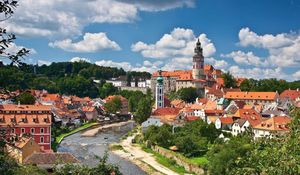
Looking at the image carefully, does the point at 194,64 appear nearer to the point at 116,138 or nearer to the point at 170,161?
the point at 116,138

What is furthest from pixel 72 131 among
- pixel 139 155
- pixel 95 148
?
pixel 139 155

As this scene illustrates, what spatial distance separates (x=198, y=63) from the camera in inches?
3676

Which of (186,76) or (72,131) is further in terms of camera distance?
(186,76)

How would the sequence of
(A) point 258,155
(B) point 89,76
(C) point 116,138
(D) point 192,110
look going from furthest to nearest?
(B) point 89,76, (D) point 192,110, (C) point 116,138, (A) point 258,155

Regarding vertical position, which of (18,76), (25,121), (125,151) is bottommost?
(125,151)

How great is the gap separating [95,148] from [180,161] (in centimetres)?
1262

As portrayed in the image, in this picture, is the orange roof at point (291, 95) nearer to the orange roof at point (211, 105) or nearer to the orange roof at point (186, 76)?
the orange roof at point (211, 105)

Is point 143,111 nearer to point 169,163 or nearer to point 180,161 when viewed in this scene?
point 169,163

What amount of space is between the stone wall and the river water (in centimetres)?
315

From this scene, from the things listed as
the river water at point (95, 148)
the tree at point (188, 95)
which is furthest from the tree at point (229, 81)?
the river water at point (95, 148)

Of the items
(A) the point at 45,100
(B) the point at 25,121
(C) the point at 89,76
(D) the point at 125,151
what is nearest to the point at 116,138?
(D) the point at 125,151

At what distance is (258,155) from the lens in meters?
9.72

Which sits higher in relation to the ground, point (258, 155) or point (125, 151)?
point (258, 155)

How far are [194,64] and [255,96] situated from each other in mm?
25231
